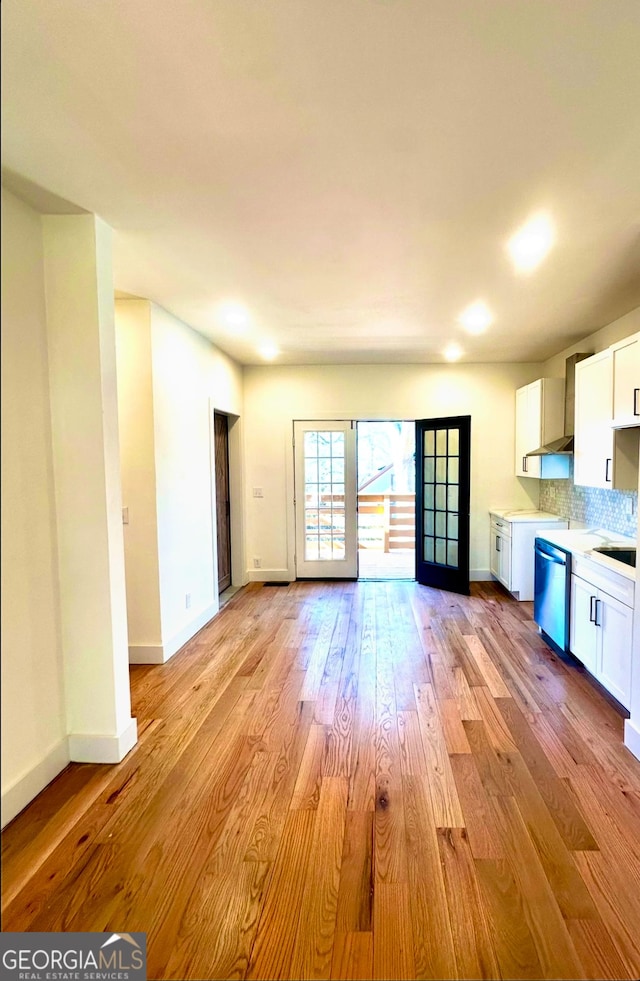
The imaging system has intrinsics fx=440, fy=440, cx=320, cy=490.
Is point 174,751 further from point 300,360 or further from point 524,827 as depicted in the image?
point 300,360

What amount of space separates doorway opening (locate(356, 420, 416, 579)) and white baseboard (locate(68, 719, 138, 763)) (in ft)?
13.1

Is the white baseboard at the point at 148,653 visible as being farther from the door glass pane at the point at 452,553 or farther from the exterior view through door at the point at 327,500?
the door glass pane at the point at 452,553

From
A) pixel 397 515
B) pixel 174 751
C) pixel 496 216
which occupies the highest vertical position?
pixel 496 216

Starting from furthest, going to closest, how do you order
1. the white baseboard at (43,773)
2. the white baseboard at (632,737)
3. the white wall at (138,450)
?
the white wall at (138,450) → the white baseboard at (632,737) → the white baseboard at (43,773)

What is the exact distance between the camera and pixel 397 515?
7.80 metres

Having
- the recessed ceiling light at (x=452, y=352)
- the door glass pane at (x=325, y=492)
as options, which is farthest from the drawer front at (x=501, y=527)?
the recessed ceiling light at (x=452, y=352)

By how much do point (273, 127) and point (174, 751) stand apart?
2.79m

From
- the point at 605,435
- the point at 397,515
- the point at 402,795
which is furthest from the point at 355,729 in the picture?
the point at 397,515

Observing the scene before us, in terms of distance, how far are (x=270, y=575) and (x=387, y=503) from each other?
293cm

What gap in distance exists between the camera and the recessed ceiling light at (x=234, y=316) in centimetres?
326

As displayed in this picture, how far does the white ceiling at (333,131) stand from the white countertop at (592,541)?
70.1 inches

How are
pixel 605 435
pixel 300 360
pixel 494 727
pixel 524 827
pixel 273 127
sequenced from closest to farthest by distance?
pixel 273 127 < pixel 524 827 < pixel 494 727 < pixel 605 435 < pixel 300 360

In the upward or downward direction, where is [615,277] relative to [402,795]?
upward

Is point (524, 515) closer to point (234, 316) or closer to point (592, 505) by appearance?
point (592, 505)
